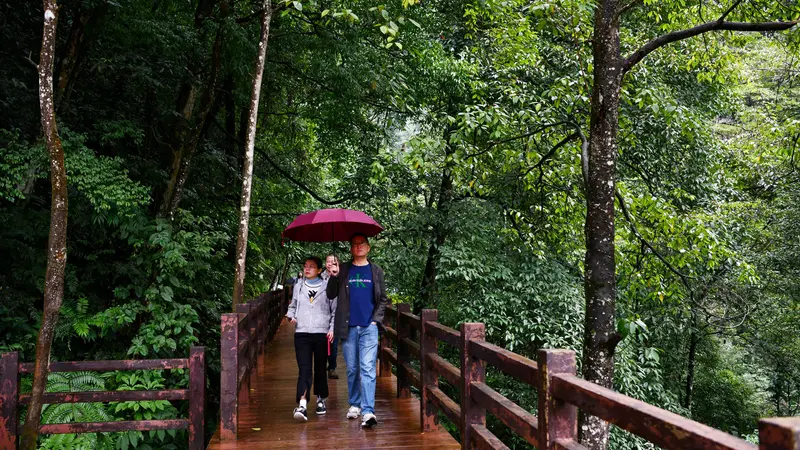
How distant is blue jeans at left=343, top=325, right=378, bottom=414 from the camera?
21.2 feet

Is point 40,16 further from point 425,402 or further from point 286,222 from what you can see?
point 425,402

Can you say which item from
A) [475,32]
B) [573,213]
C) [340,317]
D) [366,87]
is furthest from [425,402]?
[475,32]

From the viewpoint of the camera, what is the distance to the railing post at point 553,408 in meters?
3.43

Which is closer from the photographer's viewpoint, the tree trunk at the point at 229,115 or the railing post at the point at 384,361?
the railing post at the point at 384,361

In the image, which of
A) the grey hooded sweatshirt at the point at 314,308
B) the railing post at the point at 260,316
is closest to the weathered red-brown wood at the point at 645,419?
the grey hooded sweatshirt at the point at 314,308

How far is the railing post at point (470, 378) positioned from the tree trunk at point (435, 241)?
25.4 feet

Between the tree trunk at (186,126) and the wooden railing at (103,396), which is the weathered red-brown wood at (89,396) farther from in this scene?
the tree trunk at (186,126)

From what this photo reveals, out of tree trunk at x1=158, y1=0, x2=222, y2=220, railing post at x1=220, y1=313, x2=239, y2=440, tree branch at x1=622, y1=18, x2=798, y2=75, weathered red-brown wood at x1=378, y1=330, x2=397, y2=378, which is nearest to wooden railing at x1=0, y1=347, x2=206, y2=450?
railing post at x1=220, y1=313, x2=239, y2=440

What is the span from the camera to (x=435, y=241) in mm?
13398

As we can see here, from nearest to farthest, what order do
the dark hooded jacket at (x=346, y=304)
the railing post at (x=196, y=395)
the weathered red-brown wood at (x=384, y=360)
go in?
the railing post at (x=196, y=395)
the dark hooded jacket at (x=346, y=304)
the weathered red-brown wood at (x=384, y=360)

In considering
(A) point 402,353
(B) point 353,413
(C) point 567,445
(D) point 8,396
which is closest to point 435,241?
(A) point 402,353

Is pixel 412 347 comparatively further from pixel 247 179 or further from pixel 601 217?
pixel 247 179

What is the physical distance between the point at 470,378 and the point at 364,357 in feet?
5.69

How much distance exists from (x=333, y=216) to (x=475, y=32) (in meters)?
7.32
